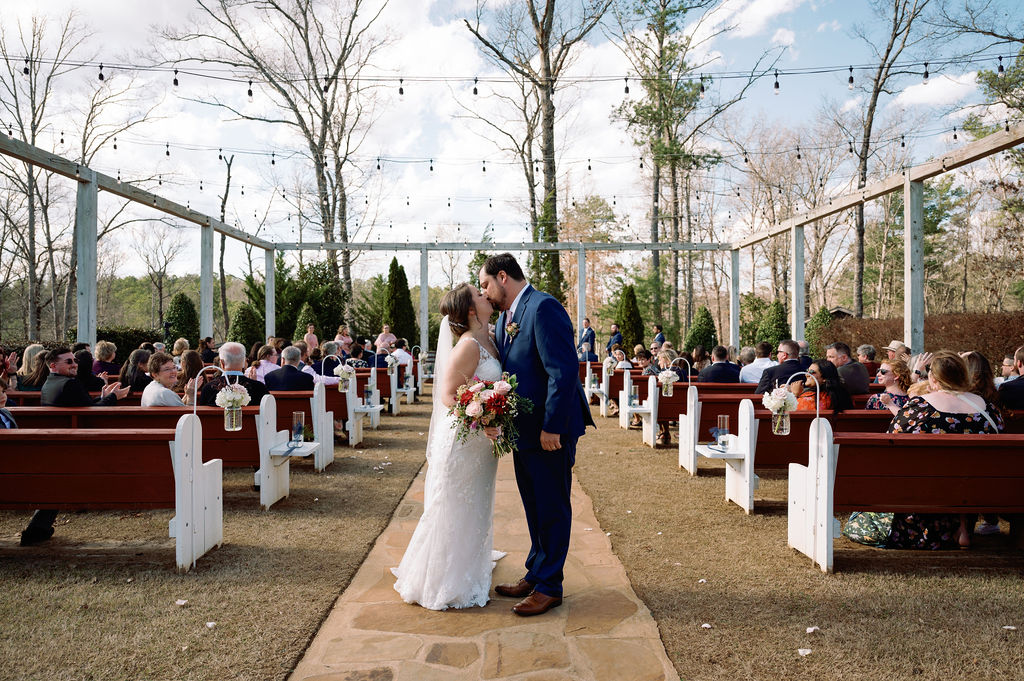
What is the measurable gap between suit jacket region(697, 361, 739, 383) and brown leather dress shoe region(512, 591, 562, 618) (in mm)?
5983

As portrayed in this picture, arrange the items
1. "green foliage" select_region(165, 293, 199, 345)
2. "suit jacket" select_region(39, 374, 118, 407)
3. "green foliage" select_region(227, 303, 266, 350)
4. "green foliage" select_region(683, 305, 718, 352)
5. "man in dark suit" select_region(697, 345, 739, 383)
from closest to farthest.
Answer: "suit jacket" select_region(39, 374, 118, 407) < "man in dark suit" select_region(697, 345, 739, 383) < "green foliage" select_region(165, 293, 199, 345) < "green foliage" select_region(227, 303, 266, 350) < "green foliage" select_region(683, 305, 718, 352)

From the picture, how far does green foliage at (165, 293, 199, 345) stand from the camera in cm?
1816

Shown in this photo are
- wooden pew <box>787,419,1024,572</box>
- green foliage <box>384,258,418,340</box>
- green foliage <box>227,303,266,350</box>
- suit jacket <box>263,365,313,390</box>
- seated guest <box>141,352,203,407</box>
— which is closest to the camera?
wooden pew <box>787,419,1024,572</box>

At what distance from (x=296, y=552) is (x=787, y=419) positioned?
3822 millimetres

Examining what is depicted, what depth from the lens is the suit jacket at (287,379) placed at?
8477 mm

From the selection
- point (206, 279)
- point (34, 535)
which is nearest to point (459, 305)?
point (34, 535)

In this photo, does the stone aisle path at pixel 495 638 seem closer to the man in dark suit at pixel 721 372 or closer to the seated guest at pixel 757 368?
the man in dark suit at pixel 721 372

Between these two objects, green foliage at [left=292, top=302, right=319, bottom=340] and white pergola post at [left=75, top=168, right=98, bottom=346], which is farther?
green foliage at [left=292, top=302, right=319, bottom=340]

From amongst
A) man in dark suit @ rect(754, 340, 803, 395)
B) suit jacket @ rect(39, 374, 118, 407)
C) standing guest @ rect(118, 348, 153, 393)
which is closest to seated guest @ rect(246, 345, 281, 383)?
standing guest @ rect(118, 348, 153, 393)

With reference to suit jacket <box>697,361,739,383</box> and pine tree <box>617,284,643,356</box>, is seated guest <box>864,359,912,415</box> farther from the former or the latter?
pine tree <box>617,284,643,356</box>

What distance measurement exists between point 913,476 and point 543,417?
243 cm

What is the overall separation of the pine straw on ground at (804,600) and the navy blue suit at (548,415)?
0.66 m

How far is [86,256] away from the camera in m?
10.2

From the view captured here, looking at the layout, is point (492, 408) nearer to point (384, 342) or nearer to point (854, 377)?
point (854, 377)
